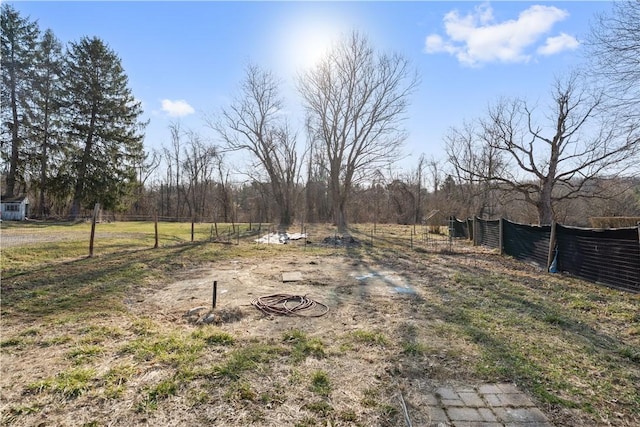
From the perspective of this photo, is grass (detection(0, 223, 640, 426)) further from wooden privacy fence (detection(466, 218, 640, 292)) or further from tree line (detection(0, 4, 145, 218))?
tree line (detection(0, 4, 145, 218))

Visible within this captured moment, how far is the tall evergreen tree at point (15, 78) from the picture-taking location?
2242 centimetres

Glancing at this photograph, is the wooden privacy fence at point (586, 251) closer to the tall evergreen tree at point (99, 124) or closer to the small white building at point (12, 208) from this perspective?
the tall evergreen tree at point (99, 124)

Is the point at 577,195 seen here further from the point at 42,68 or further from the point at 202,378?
the point at 42,68

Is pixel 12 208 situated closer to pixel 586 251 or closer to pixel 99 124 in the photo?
pixel 99 124

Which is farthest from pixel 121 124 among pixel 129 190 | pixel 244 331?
pixel 244 331

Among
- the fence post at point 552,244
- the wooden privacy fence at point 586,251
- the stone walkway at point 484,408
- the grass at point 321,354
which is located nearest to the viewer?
the stone walkway at point 484,408

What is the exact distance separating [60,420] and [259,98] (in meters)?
25.4

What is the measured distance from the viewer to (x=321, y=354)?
3201 mm

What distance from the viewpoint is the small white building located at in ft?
75.5

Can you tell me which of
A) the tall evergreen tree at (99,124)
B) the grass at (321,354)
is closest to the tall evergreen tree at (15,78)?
the tall evergreen tree at (99,124)

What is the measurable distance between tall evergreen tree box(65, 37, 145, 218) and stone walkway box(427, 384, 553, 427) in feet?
88.3

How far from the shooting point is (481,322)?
419cm

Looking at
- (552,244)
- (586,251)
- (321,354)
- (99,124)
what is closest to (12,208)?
(99,124)

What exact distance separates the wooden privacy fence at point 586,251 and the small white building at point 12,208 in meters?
29.5
